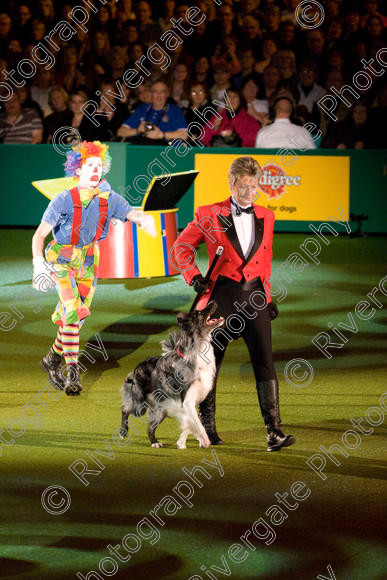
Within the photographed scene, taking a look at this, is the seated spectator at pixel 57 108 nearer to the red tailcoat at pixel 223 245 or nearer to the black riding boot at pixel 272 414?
the red tailcoat at pixel 223 245

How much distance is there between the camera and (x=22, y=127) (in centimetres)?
1845

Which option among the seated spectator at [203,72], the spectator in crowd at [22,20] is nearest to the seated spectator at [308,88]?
the seated spectator at [203,72]

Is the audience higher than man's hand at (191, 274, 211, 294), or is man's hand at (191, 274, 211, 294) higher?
the audience

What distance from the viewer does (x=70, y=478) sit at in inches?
279

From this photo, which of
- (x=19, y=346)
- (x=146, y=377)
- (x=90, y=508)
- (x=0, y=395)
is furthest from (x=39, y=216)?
(x=90, y=508)

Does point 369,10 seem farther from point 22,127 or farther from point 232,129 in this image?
point 22,127

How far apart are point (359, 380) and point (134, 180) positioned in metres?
9.01

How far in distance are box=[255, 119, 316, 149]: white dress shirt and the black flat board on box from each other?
111 inches

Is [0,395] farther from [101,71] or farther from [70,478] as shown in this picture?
[101,71]

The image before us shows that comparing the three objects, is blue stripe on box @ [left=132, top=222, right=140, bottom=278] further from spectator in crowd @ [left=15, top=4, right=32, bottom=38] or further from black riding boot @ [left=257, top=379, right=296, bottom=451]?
spectator in crowd @ [left=15, top=4, right=32, bottom=38]

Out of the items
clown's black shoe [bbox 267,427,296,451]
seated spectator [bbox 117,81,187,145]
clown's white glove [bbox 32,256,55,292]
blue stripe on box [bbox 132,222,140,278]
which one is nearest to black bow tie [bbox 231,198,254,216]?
clown's black shoe [bbox 267,427,296,451]

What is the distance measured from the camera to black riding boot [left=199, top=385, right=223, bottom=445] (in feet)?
25.8

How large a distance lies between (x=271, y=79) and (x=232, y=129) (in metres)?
1.02

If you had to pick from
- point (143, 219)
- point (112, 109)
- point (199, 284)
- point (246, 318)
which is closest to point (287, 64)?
point (112, 109)
